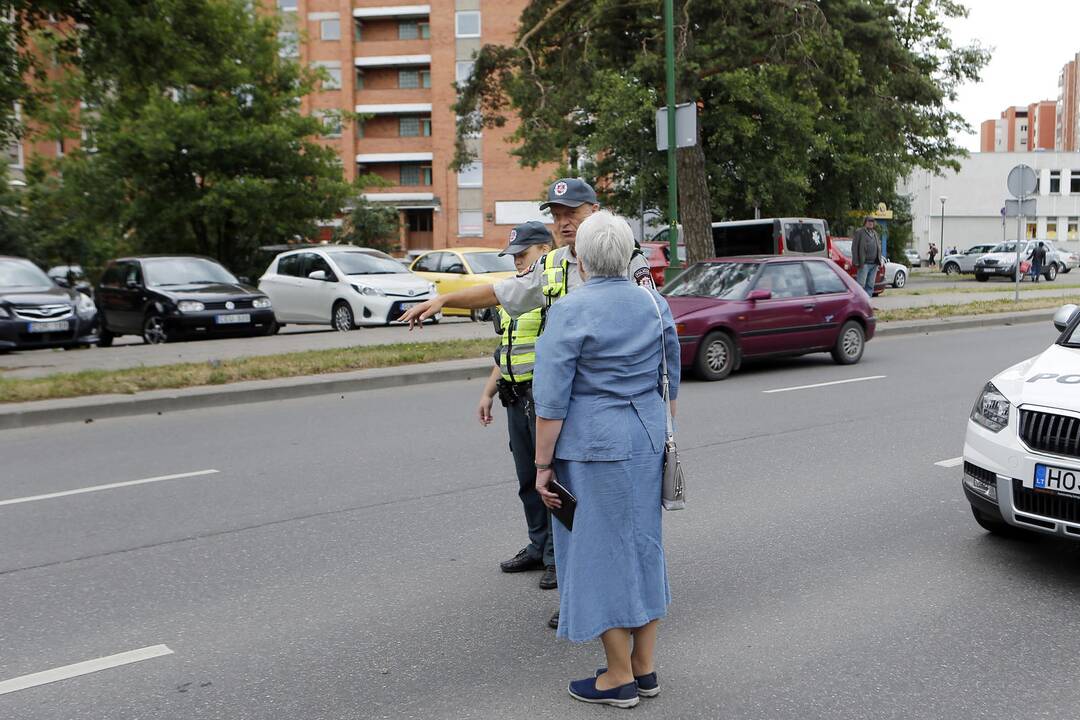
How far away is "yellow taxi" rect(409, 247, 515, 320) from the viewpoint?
67.2ft

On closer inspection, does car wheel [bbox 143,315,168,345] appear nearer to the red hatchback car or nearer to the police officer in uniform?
the red hatchback car

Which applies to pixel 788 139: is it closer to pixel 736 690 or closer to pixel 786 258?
pixel 786 258

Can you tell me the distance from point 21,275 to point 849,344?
41.8ft

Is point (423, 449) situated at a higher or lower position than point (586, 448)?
lower

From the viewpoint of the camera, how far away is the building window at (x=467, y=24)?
61.8m

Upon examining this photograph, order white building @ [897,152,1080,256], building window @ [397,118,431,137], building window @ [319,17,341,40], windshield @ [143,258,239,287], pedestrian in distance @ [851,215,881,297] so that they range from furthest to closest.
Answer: white building @ [897,152,1080,256] < building window @ [397,118,431,137] < building window @ [319,17,341,40] < pedestrian in distance @ [851,215,881,297] < windshield @ [143,258,239,287]

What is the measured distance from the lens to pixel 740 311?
12.5 m

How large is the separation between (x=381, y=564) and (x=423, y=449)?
3028mm

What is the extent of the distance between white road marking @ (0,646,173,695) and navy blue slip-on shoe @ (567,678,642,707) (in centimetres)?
168

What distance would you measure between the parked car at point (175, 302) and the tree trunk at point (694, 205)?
840 cm

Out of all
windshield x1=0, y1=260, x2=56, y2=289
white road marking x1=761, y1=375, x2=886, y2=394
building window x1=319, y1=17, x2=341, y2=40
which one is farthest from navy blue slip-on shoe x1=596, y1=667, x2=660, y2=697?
building window x1=319, y1=17, x2=341, y2=40

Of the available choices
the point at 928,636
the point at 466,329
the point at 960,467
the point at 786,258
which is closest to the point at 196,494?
the point at 928,636

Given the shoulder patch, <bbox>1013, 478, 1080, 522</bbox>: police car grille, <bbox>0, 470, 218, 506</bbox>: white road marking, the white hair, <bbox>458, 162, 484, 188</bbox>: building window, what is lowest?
<bbox>0, 470, 218, 506</bbox>: white road marking

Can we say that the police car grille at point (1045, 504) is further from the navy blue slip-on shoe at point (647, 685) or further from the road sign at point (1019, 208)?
the road sign at point (1019, 208)
